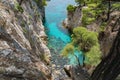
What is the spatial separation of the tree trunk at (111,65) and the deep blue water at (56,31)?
32.6 metres

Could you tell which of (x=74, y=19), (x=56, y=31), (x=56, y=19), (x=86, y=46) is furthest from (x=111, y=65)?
(x=56, y=19)

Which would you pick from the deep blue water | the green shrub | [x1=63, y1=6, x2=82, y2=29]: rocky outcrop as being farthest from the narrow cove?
the green shrub

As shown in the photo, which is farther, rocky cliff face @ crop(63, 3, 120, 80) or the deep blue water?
the deep blue water

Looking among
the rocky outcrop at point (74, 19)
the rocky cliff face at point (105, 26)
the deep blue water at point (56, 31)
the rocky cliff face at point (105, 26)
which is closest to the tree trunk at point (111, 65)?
the rocky cliff face at point (105, 26)

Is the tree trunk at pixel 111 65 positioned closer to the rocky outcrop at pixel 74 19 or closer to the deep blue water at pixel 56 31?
the deep blue water at pixel 56 31

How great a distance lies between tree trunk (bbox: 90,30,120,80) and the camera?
631 cm

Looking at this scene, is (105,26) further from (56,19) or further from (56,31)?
(56,19)

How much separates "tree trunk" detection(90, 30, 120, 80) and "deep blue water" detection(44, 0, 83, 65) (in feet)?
107

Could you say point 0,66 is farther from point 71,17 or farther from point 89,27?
point 71,17

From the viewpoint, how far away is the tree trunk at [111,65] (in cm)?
631

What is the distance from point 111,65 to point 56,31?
178 ft

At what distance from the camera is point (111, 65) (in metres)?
6.42

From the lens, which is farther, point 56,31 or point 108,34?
point 56,31

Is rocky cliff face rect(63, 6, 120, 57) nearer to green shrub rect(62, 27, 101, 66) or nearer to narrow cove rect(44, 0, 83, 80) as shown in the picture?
green shrub rect(62, 27, 101, 66)
